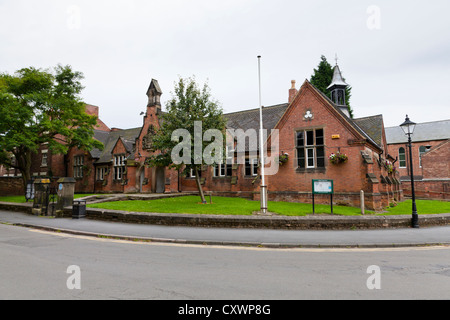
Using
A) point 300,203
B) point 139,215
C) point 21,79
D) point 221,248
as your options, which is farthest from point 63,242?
point 21,79

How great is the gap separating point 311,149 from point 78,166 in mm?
32353

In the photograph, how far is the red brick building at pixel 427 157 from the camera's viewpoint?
38.3 meters

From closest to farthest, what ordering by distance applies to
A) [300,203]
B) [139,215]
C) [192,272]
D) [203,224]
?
[192,272]
[203,224]
[139,215]
[300,203]

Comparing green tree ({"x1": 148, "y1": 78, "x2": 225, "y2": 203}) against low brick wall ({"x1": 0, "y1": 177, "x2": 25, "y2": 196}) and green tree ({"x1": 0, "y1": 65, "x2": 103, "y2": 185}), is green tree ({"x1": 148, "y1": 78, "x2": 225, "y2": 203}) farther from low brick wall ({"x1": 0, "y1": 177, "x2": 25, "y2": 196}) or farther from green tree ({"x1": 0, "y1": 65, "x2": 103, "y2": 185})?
low brick wall ({"x1": 0, "y1": 177, "x2": 25, "y2": 196})

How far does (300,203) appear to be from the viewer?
2122 cm

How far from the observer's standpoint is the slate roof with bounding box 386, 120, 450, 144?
166 feet

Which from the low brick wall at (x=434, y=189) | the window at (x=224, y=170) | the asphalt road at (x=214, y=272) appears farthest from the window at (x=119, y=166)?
the low brick wall at (x=434, y=189)

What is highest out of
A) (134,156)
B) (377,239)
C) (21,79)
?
(21,79)

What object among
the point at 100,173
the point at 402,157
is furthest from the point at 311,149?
the point at 402,157

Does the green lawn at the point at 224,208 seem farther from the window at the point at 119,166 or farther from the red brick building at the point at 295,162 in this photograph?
the window at the point at 119,166
